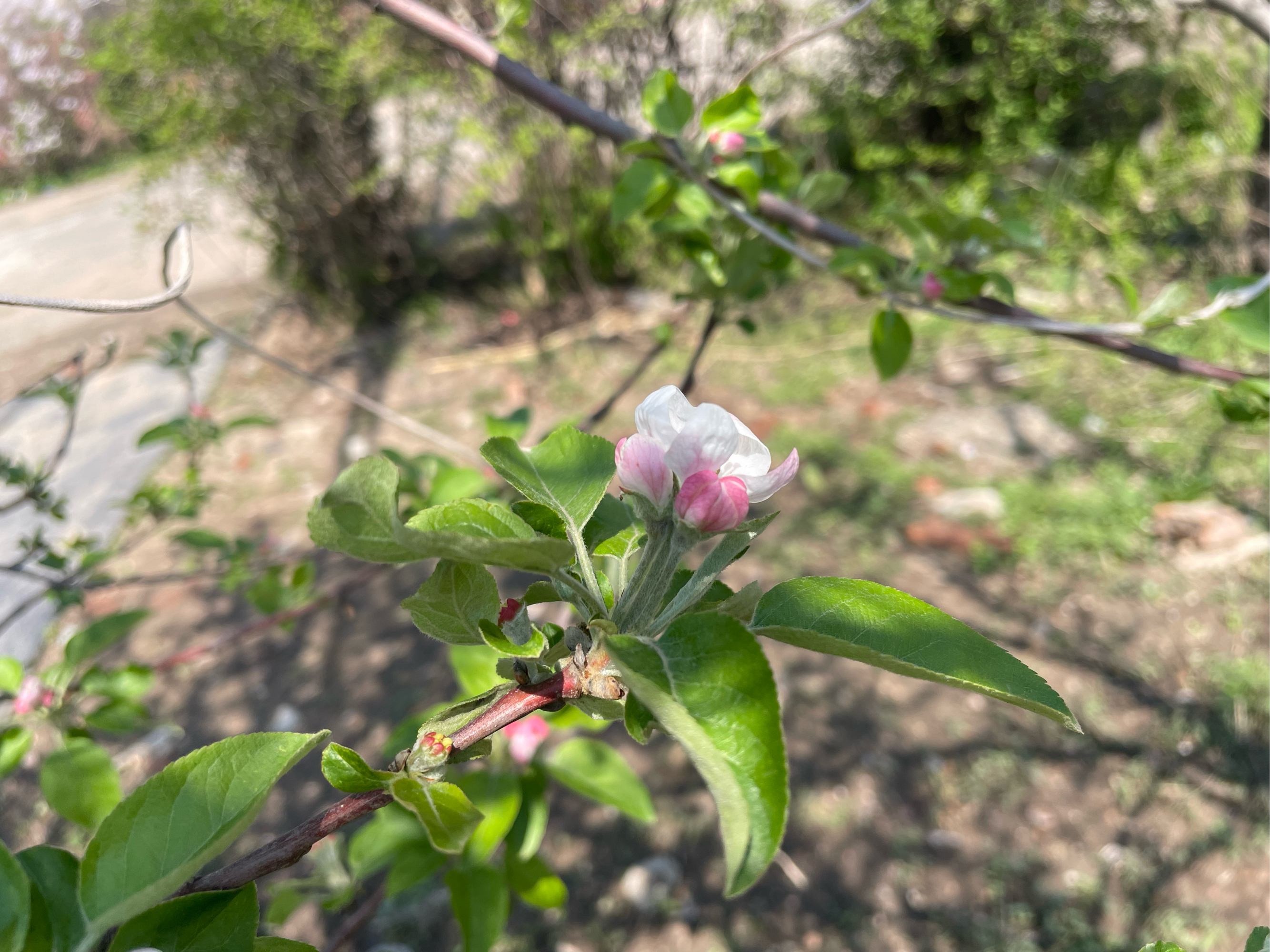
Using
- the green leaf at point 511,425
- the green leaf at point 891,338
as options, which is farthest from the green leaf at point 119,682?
the green leaf at point 891,338

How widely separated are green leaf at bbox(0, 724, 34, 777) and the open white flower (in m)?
0.98

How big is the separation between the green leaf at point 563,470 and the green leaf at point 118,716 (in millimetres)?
861

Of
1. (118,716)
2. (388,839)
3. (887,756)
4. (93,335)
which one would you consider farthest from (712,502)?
(93,335)

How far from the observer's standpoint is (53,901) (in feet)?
1.21

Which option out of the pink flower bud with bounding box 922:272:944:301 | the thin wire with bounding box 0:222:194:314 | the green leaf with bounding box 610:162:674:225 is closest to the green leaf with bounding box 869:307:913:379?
the pink flower bud with bounding box 922:272:944:301

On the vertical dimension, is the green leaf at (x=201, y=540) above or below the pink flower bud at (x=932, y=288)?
below

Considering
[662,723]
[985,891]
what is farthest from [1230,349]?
[662,723]

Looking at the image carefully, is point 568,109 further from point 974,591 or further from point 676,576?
point 974,591

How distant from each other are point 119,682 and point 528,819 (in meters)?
0.59

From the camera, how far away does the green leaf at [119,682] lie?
1.00 m

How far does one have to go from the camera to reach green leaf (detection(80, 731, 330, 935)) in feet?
1.07

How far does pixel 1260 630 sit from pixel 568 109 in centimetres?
220

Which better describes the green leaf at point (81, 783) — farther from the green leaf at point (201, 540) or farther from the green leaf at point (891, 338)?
the green leaf at point (891, 338)

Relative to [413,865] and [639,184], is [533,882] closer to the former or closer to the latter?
[413,865]
